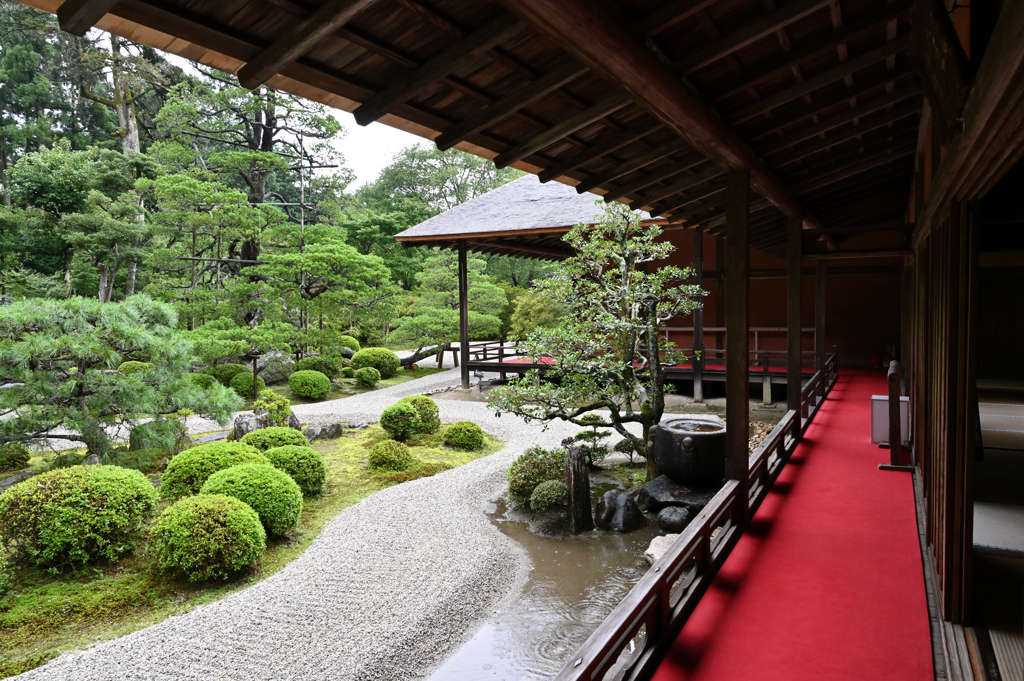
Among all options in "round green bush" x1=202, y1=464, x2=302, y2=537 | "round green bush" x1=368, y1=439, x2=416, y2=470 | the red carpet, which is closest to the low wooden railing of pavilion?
the red carpet

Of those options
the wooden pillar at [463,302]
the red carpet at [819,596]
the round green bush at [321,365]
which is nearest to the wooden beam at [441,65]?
the red carpet at [819,596]

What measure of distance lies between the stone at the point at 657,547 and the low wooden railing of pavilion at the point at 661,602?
117 centimetres

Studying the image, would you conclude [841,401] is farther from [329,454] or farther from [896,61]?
[329,454]

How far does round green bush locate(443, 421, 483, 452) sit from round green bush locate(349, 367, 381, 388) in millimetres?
6261

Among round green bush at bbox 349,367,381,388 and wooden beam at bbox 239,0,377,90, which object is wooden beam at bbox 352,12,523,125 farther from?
round green bush at bbox 349,367,381,388

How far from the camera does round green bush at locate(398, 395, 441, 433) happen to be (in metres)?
9.84

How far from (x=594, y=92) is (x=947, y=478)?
7.03 ft

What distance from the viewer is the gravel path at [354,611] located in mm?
3816

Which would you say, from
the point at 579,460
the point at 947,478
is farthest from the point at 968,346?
the point at 579,460

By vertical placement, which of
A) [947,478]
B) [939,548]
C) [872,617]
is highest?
[947,478]

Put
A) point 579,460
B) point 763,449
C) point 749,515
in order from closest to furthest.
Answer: point 749,515 → point 763,449 → point 579,460

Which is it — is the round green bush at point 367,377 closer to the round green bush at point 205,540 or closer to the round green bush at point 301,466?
the round green bush at point 301,466

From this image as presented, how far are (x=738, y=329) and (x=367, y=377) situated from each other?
1235 cm

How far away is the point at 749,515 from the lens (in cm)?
416
